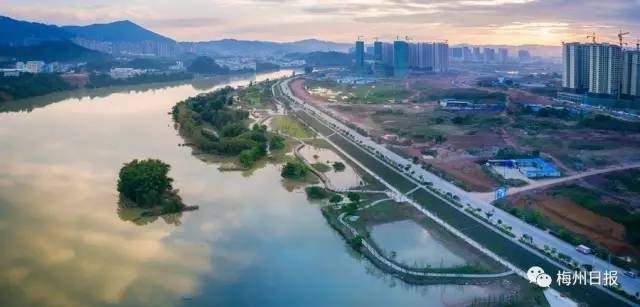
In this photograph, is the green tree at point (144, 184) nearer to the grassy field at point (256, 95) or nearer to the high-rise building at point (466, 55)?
the grassy field at point (256, 95)

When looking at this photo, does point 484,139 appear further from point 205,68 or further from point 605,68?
point 205,68

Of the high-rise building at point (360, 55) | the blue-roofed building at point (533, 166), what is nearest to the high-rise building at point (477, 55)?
the high-rise building at point (360, 55)

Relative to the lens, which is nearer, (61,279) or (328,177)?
(61,279)

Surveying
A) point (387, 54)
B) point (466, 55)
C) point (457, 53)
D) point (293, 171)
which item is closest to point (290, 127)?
point (293, 171)

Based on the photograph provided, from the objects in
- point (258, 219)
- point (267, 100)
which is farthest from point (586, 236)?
point (267, 100)

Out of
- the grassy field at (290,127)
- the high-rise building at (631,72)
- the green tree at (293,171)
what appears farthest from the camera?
the high-rise building at (631,72)

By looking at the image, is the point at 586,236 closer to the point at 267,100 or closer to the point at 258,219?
the point at 258,219
